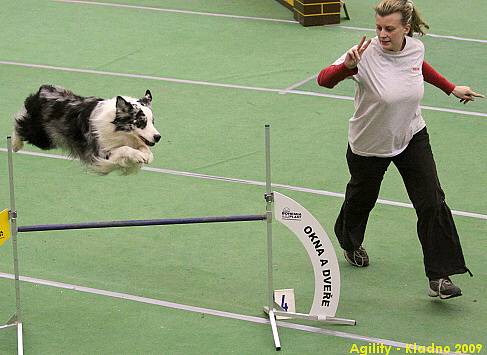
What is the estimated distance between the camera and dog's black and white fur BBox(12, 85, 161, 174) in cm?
550

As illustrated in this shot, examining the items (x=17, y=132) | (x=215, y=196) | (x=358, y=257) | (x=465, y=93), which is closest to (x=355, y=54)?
(x=465, y=93)

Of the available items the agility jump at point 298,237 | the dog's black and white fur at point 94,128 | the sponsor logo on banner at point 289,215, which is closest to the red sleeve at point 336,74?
the agility jump at point 298,237

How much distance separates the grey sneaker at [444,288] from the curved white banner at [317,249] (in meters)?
0.63

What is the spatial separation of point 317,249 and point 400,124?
90 cm

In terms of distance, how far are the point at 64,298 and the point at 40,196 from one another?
1731 millimetres

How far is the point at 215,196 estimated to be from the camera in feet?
26.6

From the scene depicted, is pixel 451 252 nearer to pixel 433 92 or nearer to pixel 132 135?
pixel 132 135

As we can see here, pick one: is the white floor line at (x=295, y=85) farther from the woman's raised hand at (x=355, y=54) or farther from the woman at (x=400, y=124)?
the woman's raised hand at (x=355, y=54)

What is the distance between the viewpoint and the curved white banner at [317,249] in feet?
20.1

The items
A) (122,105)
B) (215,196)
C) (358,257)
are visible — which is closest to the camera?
(122,105)

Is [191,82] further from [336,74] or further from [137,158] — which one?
[137,158]

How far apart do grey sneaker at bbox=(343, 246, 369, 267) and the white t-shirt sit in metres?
0.98

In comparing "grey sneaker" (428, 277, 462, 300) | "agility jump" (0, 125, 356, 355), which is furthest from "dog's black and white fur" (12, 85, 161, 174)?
"grey sneaker" (428, 277, 462, 300)

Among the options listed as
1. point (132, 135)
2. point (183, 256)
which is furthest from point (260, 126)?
point (132, 135)
